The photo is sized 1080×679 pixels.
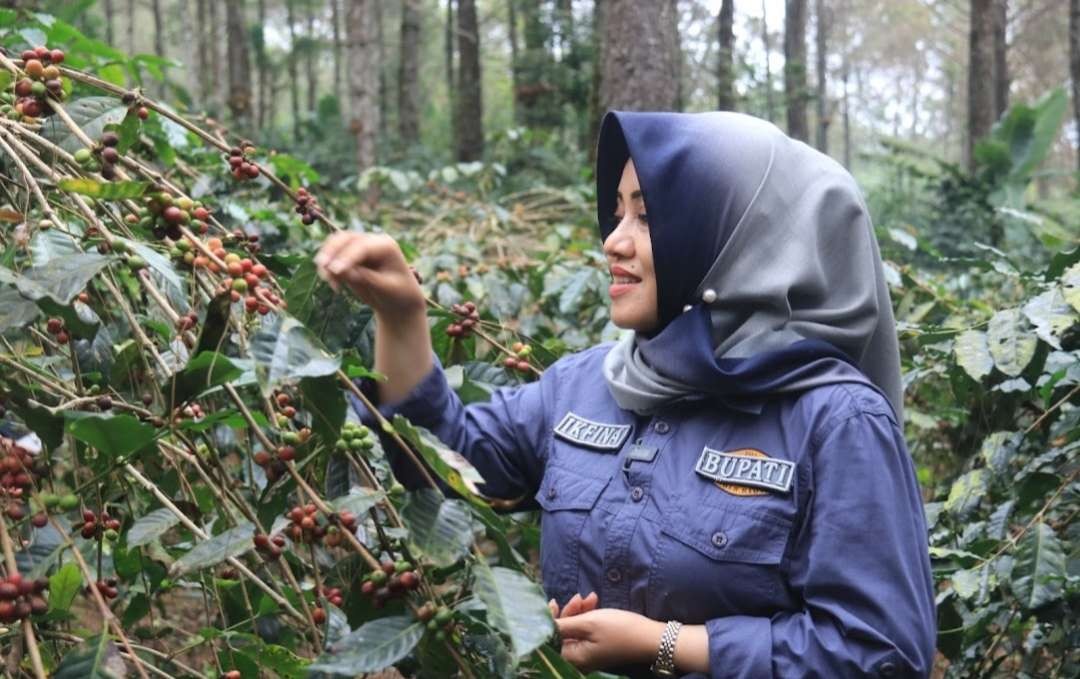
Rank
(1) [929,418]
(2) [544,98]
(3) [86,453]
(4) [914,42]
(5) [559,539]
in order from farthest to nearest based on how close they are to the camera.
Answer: (4) [914,42] → (2) [544,98] → (1) [929,418] → (3) [86,453] → (5) [559,539]

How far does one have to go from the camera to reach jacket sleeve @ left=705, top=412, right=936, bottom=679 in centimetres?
→ 164

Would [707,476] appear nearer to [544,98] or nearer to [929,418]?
[929,418]

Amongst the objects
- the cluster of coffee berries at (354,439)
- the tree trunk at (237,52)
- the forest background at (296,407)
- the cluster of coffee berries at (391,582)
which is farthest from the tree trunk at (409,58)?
the cluster of coffee berries at (391,582)

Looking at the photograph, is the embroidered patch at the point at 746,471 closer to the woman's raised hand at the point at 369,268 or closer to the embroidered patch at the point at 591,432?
the embroidered patch at the point at 591,432

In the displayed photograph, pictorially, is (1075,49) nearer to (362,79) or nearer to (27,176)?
(362,79)

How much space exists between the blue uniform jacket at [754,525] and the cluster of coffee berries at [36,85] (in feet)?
2.23

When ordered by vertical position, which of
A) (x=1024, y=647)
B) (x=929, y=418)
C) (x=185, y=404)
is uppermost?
(x=185, y=404)

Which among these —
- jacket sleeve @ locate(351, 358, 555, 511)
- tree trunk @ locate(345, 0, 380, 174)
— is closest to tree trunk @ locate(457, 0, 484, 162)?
tree trunk @ locate(345, 0, 380, 174)

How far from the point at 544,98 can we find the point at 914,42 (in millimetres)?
30925

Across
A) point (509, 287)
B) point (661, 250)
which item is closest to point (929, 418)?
point (509, 287)

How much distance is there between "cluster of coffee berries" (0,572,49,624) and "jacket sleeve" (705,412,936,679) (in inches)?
36.8

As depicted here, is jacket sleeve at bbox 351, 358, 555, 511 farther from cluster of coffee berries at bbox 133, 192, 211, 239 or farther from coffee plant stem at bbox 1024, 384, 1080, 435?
coffee plant stem at bbox 1024, 384, 1080, 435

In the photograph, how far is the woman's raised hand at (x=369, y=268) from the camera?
5.14 ft

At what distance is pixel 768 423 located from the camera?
1.83 m
